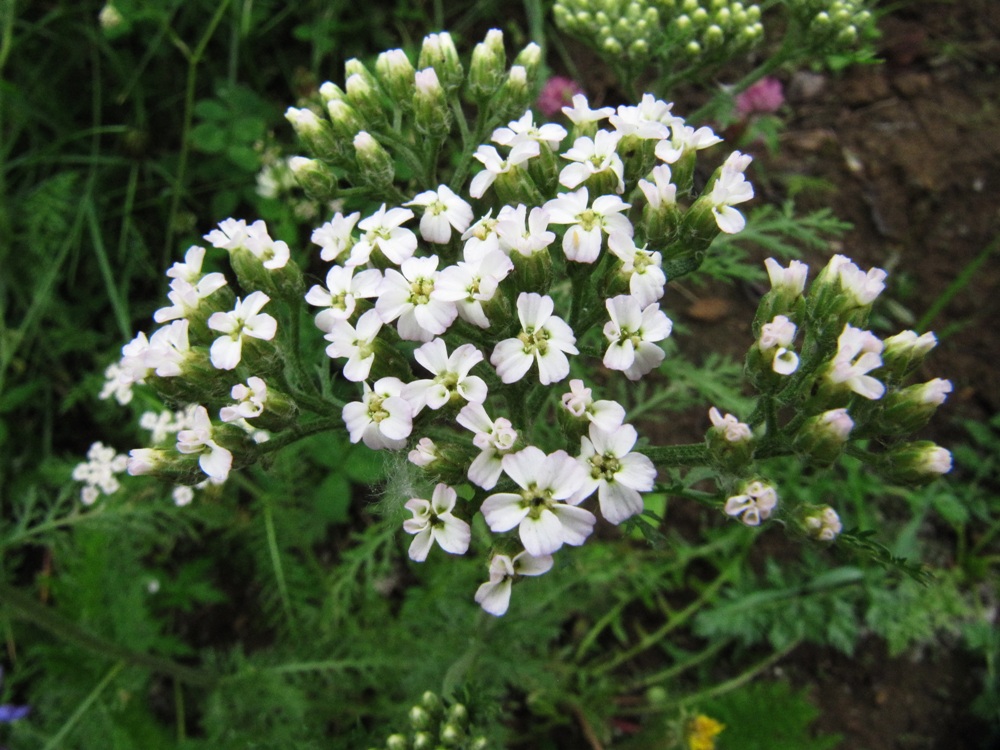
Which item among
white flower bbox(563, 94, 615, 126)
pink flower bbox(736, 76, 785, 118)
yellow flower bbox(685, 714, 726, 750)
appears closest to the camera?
white flower bbox(563, 94, 615, 126)

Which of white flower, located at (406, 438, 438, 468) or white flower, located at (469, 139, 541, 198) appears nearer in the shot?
white flower, located at (406, 438, 438, 468)

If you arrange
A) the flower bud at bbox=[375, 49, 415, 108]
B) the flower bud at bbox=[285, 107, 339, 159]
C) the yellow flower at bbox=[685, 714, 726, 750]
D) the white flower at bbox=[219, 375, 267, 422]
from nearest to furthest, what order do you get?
the white flower at bbox=[219, 375, 267, 422], the flower bud at bbox=[285, 107, 339, 159], the flower bud at bbox=[375, 49, 415, 108], the yellow flower at bbox=[685, 714, 726, 750]

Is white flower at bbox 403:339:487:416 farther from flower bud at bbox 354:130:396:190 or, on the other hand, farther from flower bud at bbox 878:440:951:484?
flower bud at bbox 878:440:951:484

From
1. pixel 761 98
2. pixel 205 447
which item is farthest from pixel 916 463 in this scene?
pixel 761 98

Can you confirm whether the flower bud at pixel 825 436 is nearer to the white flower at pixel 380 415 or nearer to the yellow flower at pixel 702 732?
the white flower at pixel 380 415

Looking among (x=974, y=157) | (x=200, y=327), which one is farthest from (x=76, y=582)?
(x=974, y=157)

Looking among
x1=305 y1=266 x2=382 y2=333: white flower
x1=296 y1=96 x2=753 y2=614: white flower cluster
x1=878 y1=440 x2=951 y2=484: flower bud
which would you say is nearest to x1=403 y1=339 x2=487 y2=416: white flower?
x1=296 y1=96 x2=753 y2=614: white flower cluster
